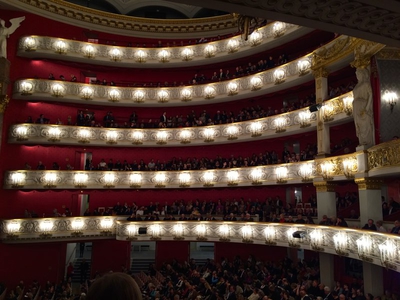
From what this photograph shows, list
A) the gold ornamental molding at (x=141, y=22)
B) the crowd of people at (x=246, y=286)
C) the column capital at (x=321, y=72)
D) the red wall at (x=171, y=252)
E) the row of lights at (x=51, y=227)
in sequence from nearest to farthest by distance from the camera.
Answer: the crowd of people at (x=246, y=286), the column capital at (x=321, y=72), the row of lights at (x=51, y=227), the red wall at (x=171, y=252), the gold ornamental molding at (x=141, y=22)

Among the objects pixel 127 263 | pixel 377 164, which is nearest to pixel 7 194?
pixel 127 263

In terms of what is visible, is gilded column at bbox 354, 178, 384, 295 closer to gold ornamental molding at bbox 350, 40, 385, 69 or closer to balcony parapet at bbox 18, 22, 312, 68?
gold ornamental molding at bbox 350, 40, 385, 69

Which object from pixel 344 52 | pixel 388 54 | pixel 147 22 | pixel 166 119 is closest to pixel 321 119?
pixel 344 52

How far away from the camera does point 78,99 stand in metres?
26.0

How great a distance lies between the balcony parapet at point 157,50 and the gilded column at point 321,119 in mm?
3806

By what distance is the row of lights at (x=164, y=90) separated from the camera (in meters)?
23.1

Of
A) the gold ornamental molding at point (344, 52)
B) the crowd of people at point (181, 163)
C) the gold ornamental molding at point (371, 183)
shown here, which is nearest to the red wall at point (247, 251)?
the crowd of people at point (181, 163)

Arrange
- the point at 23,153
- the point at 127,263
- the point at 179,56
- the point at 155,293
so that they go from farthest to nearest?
1. the point at 179,56
2. the point at 127,263
3. the point at 23,153
4. the point at 155,293

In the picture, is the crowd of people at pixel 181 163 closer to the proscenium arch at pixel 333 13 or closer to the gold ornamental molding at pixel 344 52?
the gold ornamental molding at pixel 344 52

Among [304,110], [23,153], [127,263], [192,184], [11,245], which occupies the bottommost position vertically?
[127,263]

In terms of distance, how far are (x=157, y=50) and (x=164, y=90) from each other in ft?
12.1

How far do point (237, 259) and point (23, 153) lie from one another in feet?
55.0

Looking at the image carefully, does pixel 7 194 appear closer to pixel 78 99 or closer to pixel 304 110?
pixel 78 99

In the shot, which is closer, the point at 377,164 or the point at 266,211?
the point at 377,164
